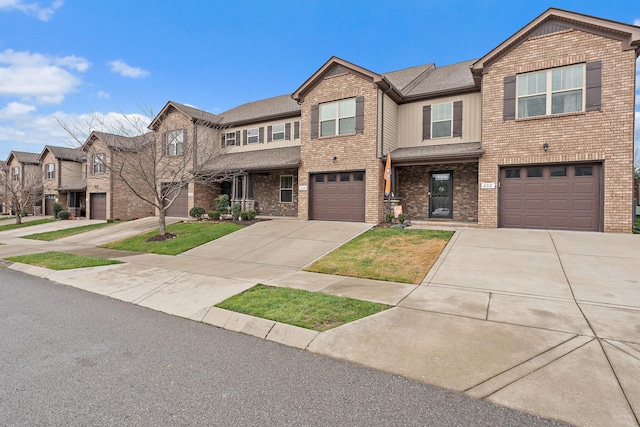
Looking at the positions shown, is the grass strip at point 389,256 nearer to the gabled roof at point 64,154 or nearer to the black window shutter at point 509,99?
the black window shutter at point 509,99

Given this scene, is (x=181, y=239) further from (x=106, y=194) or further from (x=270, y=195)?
(x=106, y=194)

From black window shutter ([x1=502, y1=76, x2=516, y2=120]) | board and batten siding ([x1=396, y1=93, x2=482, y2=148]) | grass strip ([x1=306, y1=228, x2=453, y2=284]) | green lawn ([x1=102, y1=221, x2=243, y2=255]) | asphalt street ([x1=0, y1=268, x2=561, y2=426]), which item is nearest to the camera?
asphalt street ([x1=0, y1=268, x2=561, y2=426])

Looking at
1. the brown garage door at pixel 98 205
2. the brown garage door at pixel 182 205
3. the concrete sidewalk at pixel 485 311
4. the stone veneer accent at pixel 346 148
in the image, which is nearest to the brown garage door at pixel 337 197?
the stone veneer accent at pixel 346 148

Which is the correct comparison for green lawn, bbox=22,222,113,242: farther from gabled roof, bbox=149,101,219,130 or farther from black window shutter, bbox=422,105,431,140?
black window shutter, bbox=422,105,431,140

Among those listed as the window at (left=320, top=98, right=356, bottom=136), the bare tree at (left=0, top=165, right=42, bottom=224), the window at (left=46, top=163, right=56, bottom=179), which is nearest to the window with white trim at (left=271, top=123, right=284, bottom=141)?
the window at (left=320, top=98, right=356, bottom=136)

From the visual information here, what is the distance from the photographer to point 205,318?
542cm

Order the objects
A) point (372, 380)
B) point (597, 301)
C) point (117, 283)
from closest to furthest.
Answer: point (372, 380) < point (597, 301) < point (117, 283)

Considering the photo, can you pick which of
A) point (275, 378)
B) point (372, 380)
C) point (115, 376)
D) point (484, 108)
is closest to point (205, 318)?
point (115, 376)

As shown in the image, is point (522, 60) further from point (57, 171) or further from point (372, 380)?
point (57, 171)

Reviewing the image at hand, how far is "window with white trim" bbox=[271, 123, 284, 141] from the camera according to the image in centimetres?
1991

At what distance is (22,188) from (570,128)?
39777 millimetres

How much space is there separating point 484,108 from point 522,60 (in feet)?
6.56

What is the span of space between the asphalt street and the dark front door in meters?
12.7

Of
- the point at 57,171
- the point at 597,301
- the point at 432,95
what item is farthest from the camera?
the point at 57,171
